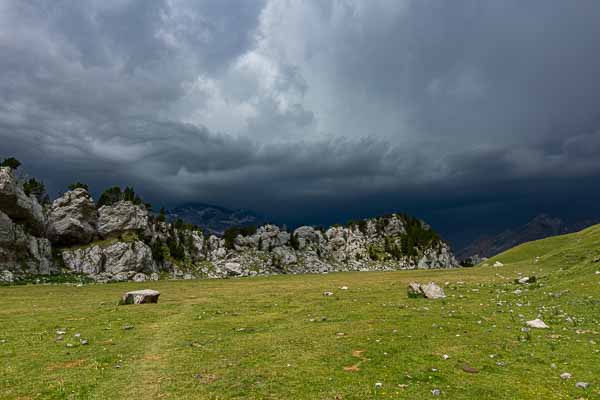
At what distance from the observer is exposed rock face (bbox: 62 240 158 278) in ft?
382

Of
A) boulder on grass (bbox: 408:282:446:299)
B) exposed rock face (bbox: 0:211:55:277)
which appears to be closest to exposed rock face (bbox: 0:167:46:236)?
exposed rock face (bbox: 0:211:55:277)

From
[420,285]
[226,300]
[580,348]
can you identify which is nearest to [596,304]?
[580,348]

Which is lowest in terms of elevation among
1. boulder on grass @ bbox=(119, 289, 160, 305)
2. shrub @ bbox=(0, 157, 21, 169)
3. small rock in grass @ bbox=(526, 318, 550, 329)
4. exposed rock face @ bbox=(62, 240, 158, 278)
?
small rock in grass @ bbox=(526, 318, 550, 329)

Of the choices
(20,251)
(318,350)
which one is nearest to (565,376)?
(318,350)

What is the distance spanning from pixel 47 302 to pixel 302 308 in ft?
101

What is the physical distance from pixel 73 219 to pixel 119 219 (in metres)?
17.9

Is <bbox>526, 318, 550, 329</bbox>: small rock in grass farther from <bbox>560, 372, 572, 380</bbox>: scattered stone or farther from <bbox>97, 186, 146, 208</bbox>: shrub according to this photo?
<bbox>97, 186, 146, 208</bbox>: shrub

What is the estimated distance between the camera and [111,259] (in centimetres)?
12750

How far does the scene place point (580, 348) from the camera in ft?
57.1

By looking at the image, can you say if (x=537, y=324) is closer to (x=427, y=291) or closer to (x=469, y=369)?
(x=469, y=369)

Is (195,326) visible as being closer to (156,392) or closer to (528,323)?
(156,392)

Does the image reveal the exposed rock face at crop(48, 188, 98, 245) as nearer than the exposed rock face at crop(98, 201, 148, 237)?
Yes

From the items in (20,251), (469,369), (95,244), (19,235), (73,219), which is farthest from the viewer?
(95,244)

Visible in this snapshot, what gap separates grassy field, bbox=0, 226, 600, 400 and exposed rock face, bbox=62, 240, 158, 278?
92306mm
